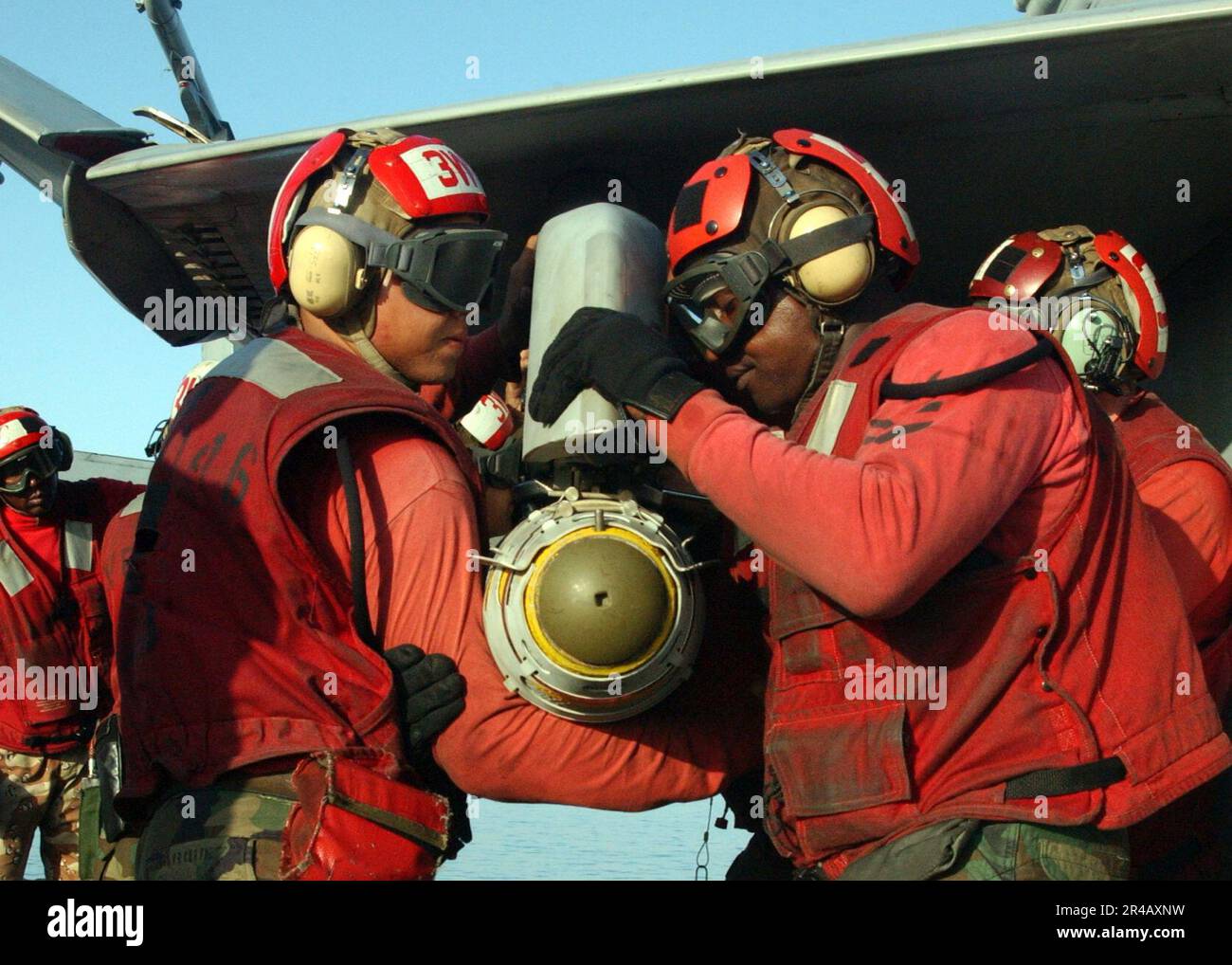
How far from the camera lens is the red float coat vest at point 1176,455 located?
3.81 meters

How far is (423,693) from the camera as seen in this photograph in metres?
3.14

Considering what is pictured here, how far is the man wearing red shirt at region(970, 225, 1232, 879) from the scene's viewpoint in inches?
149

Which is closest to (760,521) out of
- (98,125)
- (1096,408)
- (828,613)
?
(828,613)

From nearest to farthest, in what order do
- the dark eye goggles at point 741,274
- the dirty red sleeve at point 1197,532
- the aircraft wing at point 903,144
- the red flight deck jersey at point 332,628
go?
the red flight deck jersey at point 332,628
the dark eye goggles at point 741,274
the aircraft wing at point 903,144
the dirty red sleeve at point 1197,532

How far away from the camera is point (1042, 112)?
3.92 metres

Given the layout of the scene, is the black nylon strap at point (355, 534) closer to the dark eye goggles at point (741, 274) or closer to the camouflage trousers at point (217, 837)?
the camouflage trousers at point (217, 837)

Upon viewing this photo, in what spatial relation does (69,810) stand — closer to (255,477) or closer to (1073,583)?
(255,477)

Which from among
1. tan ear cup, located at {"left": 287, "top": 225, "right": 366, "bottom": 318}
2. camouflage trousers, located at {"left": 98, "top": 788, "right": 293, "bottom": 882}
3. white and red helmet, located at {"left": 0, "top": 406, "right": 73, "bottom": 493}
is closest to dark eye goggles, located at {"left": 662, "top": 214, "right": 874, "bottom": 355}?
tan ear cup, located at {"left": 287, "top": 225, "right": 366, "bottom": 318}

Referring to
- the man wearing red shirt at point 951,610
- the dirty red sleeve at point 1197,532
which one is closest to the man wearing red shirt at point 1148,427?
the dirty red sleeve at point 1197,532

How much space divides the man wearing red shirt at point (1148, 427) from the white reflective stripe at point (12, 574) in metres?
5.64

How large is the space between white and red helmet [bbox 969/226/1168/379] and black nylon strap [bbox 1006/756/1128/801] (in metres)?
1.71

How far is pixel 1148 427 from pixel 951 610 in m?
1.48

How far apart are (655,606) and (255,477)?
911 mm

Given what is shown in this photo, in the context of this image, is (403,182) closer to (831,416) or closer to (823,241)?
(823,241)
